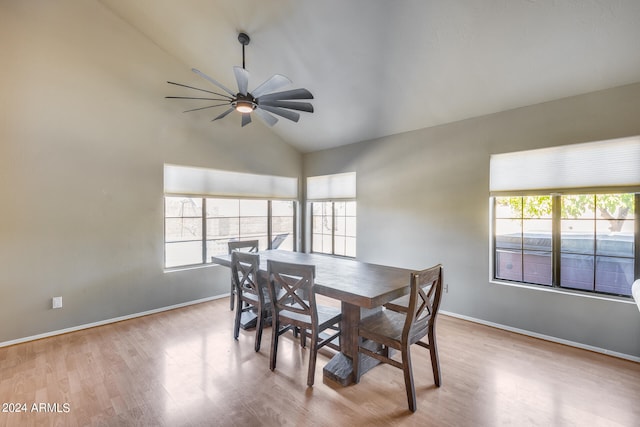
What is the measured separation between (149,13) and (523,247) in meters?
5.24

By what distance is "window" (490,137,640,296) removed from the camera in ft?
8.75

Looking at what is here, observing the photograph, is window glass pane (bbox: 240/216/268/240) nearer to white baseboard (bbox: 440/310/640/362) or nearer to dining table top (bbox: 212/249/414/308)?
dining table top (bbox: 212/249/414/308)

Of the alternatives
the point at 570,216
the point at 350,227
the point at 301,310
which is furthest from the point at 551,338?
the point at 350,227

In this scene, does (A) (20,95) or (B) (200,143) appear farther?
(B) (200,143)

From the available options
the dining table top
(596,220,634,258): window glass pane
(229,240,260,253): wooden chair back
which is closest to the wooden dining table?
the dining table top

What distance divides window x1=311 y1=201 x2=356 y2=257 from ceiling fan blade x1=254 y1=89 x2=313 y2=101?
2.64 meters

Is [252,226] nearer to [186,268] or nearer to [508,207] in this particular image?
[186,268]

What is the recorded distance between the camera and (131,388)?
218cm

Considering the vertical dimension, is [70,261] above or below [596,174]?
below

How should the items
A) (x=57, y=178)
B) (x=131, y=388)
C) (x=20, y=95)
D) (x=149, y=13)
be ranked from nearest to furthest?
1. (x=131, y=388)
2. (x=20, y=95)
3. (x=57, y=178)
4. (x=149, y=13)

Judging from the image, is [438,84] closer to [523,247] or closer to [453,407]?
[523,247]

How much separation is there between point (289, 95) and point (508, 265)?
3175 millimetres

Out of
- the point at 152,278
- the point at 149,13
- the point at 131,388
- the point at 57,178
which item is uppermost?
the point at 149,13

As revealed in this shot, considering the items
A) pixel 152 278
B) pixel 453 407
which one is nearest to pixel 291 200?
pixel 152 278
